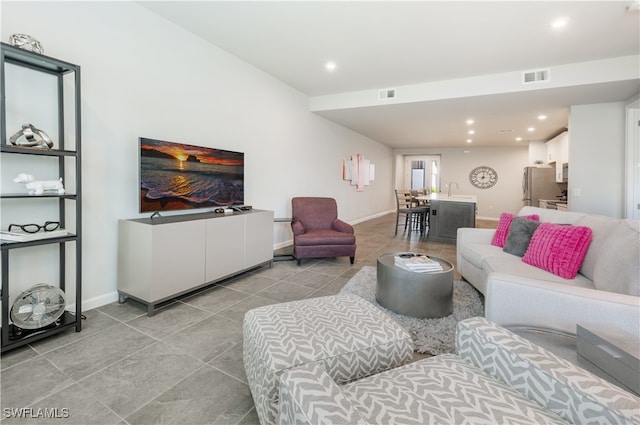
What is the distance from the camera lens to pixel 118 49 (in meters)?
2.70

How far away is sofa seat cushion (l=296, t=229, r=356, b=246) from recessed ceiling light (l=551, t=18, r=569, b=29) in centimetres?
316

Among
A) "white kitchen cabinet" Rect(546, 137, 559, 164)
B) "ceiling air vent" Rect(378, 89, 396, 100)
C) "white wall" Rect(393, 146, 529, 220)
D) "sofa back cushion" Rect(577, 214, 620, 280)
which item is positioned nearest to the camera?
"sofa back cushion" Rect(577, 214, 620, 280)

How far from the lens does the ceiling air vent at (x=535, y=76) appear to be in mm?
3973

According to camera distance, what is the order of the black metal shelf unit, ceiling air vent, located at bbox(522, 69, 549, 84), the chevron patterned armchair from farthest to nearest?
ceiling air vent, located at bbox(522, 69, 549, 84), the black metal shelf unit, the chevron patterned armchair

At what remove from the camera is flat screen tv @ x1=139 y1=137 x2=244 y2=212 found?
2.82 meters

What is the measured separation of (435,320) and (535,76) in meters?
3.73

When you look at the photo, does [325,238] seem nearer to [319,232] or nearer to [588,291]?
[319,232]

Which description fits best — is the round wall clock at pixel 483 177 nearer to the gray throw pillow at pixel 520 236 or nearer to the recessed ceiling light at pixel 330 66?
the recessed ceiling light at pixel 330 66

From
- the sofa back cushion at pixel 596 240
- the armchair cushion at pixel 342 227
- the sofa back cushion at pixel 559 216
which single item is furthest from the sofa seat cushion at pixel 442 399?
the armchair cushion at pixel 342 227

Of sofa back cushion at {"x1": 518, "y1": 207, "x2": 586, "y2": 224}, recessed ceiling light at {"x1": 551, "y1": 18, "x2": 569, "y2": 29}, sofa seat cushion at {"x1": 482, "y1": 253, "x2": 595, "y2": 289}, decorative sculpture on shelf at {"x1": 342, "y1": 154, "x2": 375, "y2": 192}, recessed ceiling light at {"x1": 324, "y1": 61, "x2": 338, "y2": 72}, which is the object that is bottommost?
sofa seat cushion at {"x1": 482, "y1": 253, "x2": 595, "y2": 289}

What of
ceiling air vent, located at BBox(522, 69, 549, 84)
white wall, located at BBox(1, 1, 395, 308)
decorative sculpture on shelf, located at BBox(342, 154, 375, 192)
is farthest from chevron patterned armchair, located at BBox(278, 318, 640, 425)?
decorative sculpture on shelf, located at BBox(342, 154, 375, 192)

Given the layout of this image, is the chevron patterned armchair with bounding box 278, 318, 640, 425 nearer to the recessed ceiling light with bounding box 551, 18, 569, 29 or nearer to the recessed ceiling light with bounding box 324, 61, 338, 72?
the recessed ceiling light with bounding box 551, 18, 569, 29

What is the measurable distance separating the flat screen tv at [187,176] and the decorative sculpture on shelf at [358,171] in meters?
3.98

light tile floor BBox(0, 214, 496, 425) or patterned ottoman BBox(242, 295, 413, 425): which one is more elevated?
patterned ottoman BBox(242, 295, 413, 425)
